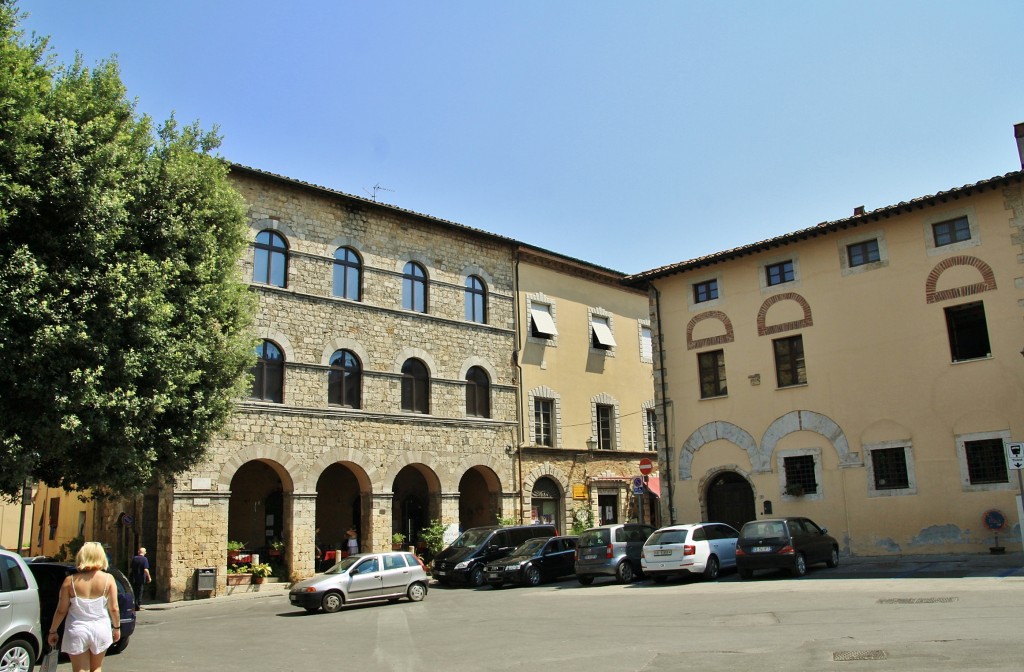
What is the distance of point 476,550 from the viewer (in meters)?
22.2

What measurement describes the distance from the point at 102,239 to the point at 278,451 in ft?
41.2

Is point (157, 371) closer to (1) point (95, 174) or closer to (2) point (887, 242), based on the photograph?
(1) point (95, 174)

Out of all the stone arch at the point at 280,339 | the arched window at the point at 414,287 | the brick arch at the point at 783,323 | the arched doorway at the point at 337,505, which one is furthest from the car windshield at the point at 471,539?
the brick arch at the point at 783,323

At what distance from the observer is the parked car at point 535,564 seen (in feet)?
68.5

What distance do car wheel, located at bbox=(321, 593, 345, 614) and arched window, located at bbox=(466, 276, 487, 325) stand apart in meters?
12.7

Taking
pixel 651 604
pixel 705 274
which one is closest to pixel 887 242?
pixel 705 274

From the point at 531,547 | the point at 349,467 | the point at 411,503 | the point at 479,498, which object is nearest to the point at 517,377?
the point at 479,498

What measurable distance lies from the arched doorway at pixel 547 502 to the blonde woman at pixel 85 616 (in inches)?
847

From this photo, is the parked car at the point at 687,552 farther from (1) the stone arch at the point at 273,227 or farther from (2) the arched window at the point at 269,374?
(1) the stone arch at the point at 273,227

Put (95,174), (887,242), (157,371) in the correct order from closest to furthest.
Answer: (95,174)
(157,371)
(887,242)

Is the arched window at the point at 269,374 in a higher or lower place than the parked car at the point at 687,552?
higher

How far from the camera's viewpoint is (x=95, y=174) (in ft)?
37.1

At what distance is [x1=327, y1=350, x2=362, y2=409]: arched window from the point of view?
80.8ft

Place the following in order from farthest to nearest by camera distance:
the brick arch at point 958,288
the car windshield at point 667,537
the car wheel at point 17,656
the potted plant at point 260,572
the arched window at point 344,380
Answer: the arched window at point 344,380, the potted plant at point 260,572, the brick arch at point 958,288, the car windshield at point 667,537, the car wheel at point 17,656
